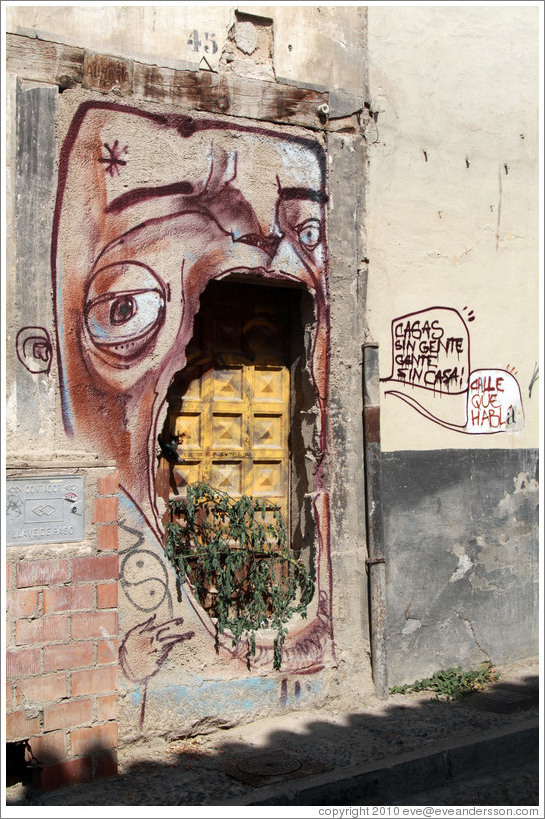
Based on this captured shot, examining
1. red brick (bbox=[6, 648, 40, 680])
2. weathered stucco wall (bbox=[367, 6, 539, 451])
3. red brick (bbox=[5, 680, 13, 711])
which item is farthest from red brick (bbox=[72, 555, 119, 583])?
weathered stucco wall (bbox=[367, 6, 539, 451])

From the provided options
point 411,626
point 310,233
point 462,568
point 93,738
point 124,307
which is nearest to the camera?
point 93,738

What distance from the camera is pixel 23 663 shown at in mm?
3920

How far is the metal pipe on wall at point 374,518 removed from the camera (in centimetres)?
544

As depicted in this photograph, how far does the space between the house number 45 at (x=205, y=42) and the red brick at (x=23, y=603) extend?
315cm

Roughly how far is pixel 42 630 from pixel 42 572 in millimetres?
268

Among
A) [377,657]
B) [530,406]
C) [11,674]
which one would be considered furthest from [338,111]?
[11,674]

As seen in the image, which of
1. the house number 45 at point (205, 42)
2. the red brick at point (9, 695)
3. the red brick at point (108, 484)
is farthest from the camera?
the house number 45 at point (205, 42)

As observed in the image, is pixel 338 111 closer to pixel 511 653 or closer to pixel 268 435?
pixel 268 435

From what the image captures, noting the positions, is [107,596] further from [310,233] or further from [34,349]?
[310,233]

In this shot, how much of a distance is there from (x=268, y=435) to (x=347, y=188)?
1667mm

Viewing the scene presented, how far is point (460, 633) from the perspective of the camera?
19.6 ft

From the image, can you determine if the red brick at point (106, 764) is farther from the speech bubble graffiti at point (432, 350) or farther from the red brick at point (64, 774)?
the speech bubble graffiti at point (432, 350)

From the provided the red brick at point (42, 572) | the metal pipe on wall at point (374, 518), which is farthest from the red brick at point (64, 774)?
the metal pipe on wall at point (374, 518)

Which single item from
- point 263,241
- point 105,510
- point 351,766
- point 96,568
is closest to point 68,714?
point 96,568
